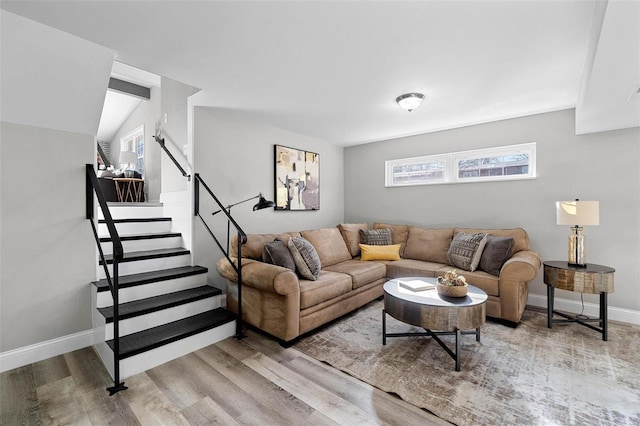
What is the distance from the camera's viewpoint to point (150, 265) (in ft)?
10.1

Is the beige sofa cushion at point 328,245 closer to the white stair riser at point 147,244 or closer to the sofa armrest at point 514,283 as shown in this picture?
the white stair riser at point 147,244

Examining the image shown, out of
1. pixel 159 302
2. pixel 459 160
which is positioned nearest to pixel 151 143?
pixel 159 302

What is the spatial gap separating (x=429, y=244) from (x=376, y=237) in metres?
0.77

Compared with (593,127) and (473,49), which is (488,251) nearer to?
(593,127)

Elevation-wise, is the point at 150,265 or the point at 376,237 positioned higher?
the point at 376,237

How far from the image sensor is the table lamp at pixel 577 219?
2.81 m

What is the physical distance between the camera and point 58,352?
8.04 ft

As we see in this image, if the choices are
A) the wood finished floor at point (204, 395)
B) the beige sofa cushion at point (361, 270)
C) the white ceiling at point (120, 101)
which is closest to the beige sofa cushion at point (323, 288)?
the beige sofa cushion at point (361, 270)

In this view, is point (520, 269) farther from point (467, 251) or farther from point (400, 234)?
point (400, 234)

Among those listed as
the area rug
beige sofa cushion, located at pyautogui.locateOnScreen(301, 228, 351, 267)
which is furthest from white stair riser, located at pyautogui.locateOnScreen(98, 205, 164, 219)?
the area rug

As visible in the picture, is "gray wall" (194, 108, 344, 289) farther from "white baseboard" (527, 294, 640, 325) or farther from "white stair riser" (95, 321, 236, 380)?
"white baseboard" (527, 294, 640, 325)

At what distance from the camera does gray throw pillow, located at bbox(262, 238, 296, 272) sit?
120 inches

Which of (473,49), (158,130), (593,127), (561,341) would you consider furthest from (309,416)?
(158,130)

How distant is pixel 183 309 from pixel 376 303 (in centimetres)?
232
